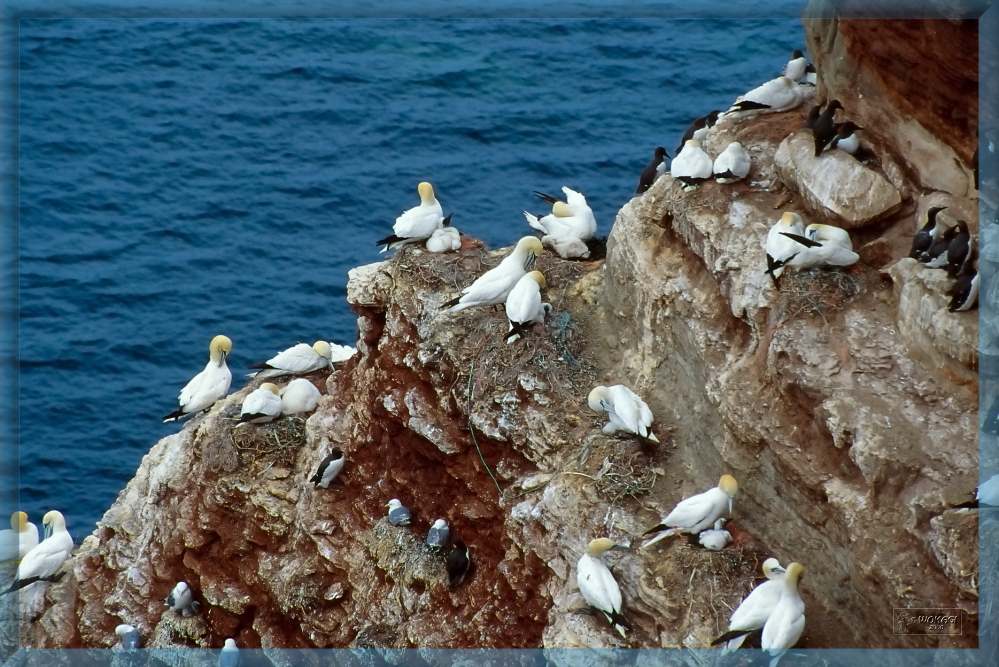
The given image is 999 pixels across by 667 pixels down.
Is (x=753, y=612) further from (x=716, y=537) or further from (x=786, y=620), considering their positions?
(x=716, y=537)

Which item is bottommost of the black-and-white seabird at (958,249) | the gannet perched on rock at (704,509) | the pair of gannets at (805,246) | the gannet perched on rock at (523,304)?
the gannet perched on rock at (704,509)

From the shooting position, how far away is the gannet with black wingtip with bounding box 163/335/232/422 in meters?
18.2

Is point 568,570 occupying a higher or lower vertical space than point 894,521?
lower

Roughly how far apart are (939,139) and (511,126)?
59.4ft

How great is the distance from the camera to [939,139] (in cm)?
1226

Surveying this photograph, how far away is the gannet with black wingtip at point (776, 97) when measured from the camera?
1465 cm

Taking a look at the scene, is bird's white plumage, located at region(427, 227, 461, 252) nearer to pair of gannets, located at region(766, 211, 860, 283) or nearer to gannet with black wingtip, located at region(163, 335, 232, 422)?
gannet with black wingtip, located at region(163, 335, 232, 422)

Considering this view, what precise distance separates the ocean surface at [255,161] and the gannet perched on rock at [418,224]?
9.30 meters

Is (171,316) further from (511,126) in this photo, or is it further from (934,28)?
(934,28)

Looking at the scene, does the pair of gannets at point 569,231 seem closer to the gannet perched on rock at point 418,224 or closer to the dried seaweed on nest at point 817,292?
the gannet perched on rock at point 418,224

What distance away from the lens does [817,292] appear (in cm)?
1234

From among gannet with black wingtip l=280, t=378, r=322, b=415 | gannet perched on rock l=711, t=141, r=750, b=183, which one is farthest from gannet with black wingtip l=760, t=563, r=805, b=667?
gannet with black wingtip l=280, t=378, r=322, b=415

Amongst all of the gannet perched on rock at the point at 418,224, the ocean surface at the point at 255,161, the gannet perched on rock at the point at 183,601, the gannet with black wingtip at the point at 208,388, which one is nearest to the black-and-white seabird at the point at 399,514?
the gannet perched on rock at the point at 418,224

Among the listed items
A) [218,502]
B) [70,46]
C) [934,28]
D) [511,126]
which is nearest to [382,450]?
[218,502]
